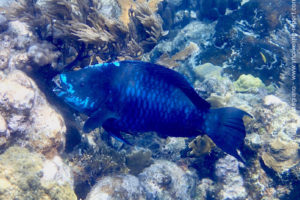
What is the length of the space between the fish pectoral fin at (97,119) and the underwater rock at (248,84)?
5.72m

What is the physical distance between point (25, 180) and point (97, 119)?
989mm

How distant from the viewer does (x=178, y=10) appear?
1018 centimetres

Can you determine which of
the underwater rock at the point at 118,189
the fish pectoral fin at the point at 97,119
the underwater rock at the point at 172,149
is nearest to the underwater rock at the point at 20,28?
the fish pectoral fin at the point at 97,119

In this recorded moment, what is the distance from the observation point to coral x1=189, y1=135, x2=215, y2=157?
430 cm

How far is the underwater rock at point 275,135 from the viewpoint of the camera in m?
3.96

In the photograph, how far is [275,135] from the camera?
13.8 feet

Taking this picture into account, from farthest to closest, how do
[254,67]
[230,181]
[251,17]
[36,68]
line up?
[251,17]
[254,67]
[230,181]
[36,68]

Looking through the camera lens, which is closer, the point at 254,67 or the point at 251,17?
the point at 254,67

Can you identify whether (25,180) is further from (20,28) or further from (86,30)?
(20,28)

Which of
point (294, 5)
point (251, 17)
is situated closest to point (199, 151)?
point (251, 17)

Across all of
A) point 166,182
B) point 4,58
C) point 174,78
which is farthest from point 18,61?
point 166,182

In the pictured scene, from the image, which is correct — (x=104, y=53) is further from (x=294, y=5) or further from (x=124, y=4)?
(x=294, y=5)

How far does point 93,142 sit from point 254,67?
636cm

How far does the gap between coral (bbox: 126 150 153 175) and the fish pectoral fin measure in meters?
1.87
